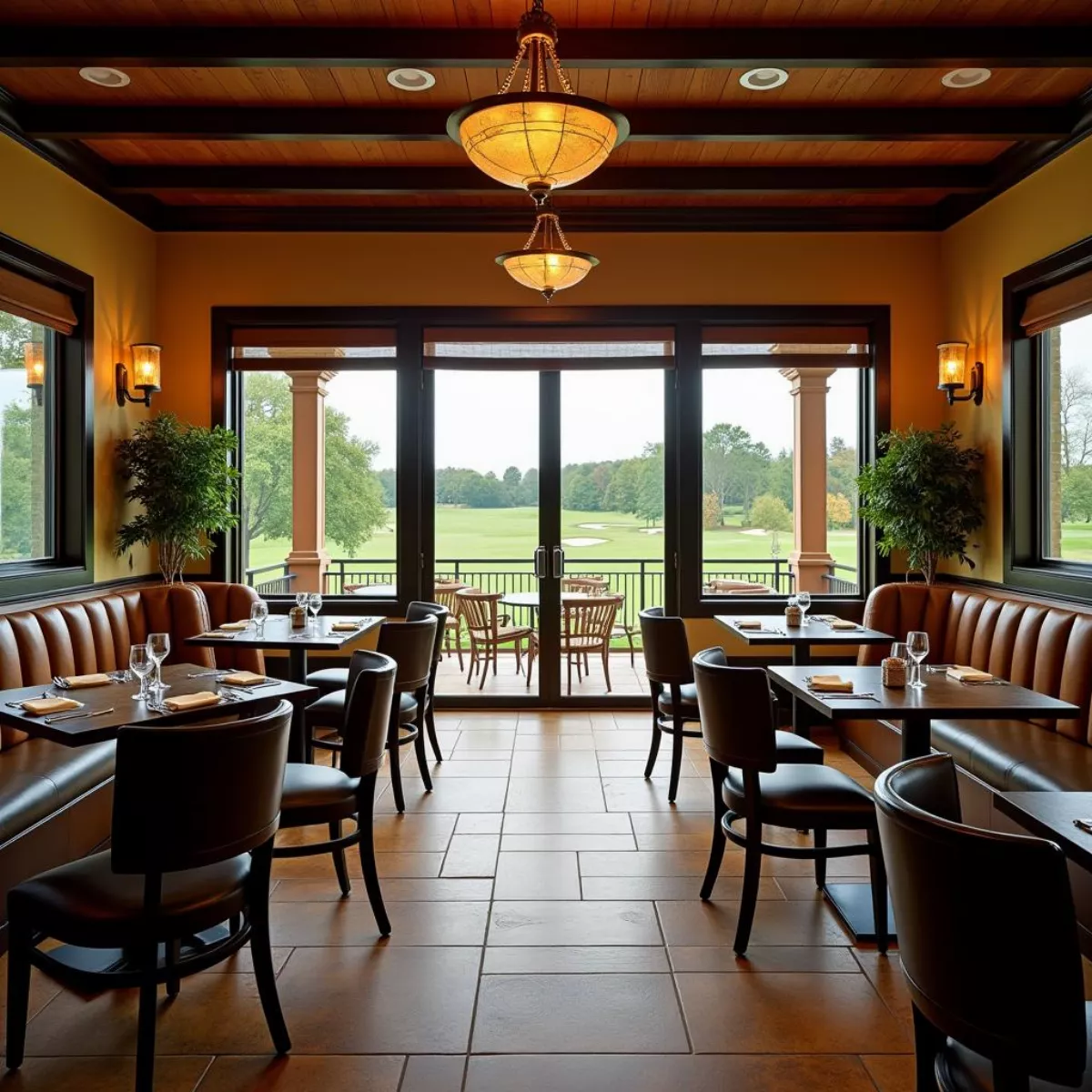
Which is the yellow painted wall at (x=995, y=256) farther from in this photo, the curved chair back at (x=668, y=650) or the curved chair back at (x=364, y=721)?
the curved chair back at (x=364, y=721)

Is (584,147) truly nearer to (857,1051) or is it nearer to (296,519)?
(857,1051)

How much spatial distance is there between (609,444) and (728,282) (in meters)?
1.42

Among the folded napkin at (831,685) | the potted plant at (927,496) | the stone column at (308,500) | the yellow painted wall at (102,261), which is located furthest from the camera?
the stone column at (308,500)

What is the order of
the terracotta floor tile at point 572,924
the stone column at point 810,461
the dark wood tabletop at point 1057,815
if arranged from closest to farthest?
1. the dark wood tabletop at point 1057,815
2. the terracotta floor tile at point 572,924
3. the stone column at point 810,461

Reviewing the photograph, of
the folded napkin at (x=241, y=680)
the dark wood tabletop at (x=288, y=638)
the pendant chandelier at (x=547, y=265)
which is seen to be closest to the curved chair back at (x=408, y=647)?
the dark wood tabletop at (x=288, y=638)

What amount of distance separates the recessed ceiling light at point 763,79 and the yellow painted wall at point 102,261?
3.73 meters

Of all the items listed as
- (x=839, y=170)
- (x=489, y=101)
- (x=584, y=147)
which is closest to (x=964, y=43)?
(x=839, y=170)

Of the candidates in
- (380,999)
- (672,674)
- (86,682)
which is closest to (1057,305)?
(672,674)

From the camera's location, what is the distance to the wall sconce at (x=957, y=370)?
18.5ft

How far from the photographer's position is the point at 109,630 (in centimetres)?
471

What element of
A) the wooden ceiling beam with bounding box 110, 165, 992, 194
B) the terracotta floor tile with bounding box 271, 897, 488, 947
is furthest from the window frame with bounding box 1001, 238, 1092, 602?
the terracotta floor tile with bounding box 271, 897, 488, 947

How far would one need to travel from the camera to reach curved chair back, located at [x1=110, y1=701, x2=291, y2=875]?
2.06m

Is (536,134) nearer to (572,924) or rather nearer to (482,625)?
(572,924)

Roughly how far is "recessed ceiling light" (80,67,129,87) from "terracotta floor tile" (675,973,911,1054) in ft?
15.1
